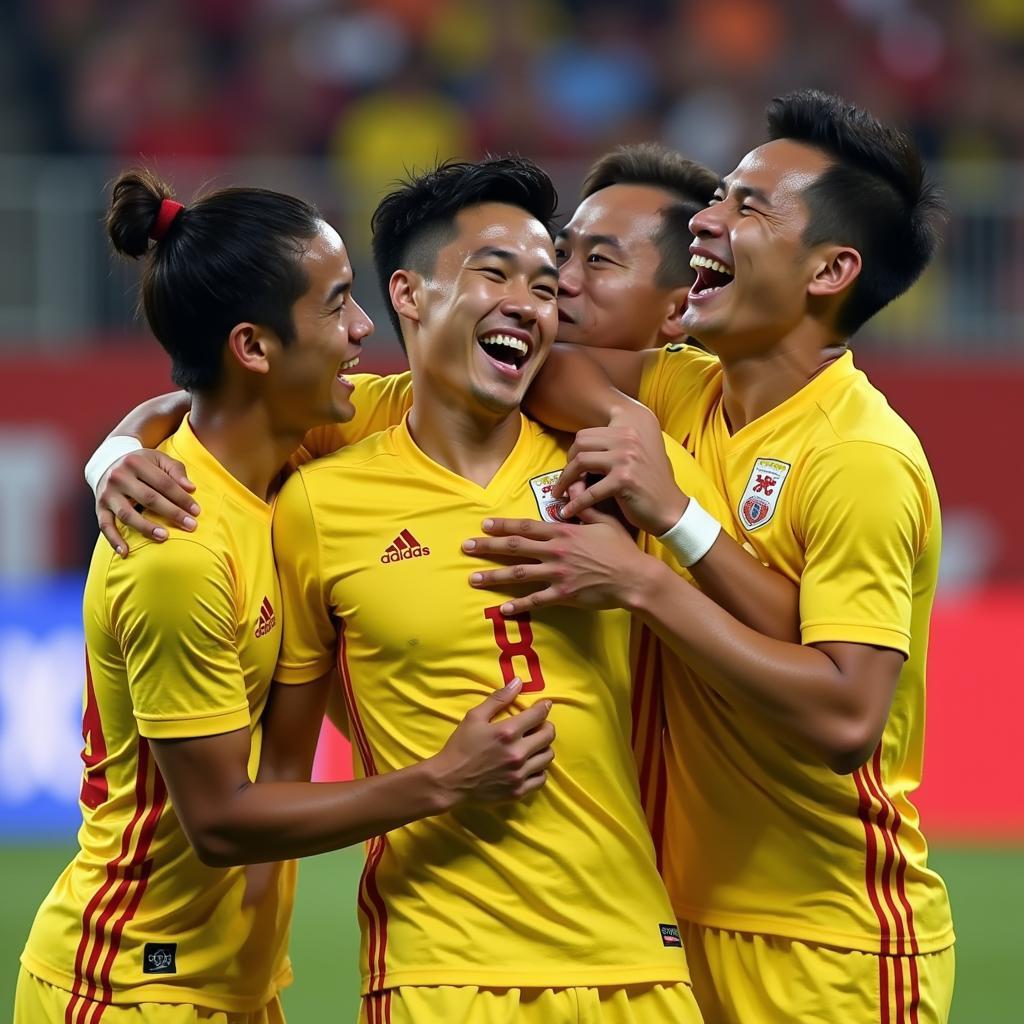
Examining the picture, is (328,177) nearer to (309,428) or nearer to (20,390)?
(20,390)

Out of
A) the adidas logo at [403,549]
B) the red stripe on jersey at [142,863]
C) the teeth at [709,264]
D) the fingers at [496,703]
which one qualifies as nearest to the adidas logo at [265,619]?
the adidas logo at [403,549]

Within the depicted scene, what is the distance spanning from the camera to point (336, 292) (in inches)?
150

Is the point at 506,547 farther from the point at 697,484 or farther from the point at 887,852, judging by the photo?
the point at 887,852

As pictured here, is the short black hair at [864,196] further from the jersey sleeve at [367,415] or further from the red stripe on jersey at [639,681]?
the jersey sleeve at [367,415]

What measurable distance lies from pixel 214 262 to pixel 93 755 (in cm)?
108

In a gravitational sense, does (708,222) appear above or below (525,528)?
above

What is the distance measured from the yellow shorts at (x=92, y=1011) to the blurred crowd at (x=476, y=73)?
9.59 meters

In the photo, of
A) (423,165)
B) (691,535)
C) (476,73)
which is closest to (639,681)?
(691,535)

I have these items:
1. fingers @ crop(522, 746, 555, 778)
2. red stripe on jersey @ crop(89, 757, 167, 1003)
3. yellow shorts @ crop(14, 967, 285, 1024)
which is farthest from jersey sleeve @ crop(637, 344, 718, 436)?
yellow shorts @ crop(14, 967, 285, 1024)

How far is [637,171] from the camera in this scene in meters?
4.51

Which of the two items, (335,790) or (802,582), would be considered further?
(802,582)

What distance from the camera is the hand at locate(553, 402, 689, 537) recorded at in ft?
11.6

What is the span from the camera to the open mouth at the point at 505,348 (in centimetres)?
372

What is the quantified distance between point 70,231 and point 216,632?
823 cm
